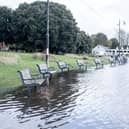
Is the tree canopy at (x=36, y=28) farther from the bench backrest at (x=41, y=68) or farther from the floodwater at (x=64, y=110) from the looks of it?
the floodwater at (x=64, y=110)

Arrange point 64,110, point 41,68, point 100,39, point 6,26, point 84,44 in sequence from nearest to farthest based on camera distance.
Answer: point 64,110 < point 41,68 < point 6,26 < point 84,44 < point 100,39

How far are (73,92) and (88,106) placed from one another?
161 inches

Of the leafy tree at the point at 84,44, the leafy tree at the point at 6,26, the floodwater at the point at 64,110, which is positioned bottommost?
the floodwater at the point at 64,110

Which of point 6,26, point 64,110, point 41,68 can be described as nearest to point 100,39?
point 6,26

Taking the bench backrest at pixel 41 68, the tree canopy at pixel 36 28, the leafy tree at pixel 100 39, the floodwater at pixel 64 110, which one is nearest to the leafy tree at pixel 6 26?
the tree canopy at pixel 36 28

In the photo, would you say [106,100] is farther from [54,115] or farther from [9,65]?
[9,65]

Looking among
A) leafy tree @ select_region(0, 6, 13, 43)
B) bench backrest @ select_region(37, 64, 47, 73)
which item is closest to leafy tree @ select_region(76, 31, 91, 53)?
leafy tree @ select_region(0, 6, 13, 43)

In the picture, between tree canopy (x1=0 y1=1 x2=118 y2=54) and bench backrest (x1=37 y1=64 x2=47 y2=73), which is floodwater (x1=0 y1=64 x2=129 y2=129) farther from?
tree canopy (x1=0 y1=1 x2=118 y2=54)

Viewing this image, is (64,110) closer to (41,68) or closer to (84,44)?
(41,68)

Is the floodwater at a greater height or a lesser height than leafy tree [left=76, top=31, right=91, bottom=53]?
lesser

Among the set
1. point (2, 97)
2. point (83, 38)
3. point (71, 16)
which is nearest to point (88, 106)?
point (2, 97)

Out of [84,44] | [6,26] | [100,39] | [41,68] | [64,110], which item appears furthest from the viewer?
[100,39]

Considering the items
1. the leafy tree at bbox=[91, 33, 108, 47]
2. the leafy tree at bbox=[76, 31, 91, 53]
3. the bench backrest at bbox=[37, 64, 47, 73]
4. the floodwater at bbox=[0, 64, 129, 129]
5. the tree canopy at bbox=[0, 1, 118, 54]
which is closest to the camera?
the floodwater at bbox=[0, 64, 129, 129]

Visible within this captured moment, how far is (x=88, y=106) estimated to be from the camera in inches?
482
